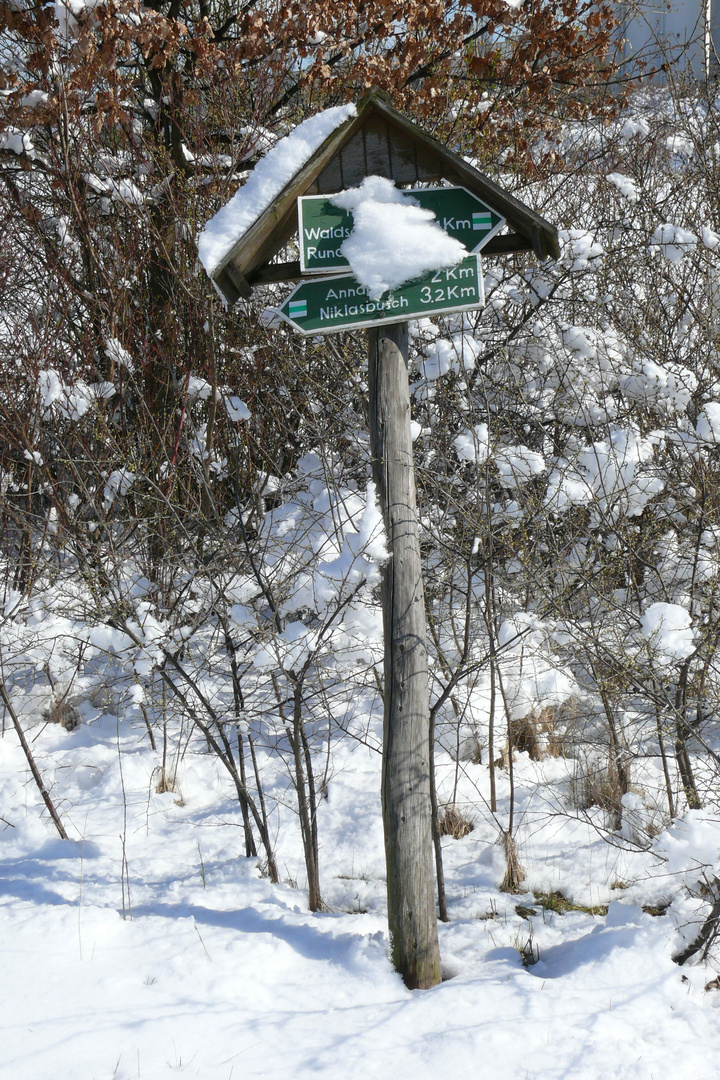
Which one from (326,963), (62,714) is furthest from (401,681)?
(62,714)

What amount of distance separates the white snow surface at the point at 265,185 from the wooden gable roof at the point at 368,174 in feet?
0.08

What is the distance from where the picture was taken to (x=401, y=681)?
2.67m

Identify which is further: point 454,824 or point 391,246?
point 454,824

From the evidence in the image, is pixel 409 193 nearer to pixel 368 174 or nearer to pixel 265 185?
pixel 368 174

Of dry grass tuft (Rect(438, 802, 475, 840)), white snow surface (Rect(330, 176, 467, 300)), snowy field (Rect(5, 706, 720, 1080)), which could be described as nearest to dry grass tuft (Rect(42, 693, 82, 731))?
snowy field (Rect(5, 706, 720, 1080))

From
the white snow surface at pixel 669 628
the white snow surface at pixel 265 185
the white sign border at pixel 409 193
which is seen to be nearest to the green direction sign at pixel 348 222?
the white sign border at pixel 409 193

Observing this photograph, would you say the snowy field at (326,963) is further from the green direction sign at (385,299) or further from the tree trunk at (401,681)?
the green direction sign at (385,299)

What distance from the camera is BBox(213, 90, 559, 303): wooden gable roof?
2432 mm

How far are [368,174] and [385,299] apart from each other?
1.52ft

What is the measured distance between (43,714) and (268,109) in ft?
15.5

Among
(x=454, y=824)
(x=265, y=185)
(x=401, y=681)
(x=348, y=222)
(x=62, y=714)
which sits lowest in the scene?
(x=454, y=824)

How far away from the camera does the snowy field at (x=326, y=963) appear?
2.25m

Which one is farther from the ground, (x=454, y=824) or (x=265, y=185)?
(x=265, y=185)

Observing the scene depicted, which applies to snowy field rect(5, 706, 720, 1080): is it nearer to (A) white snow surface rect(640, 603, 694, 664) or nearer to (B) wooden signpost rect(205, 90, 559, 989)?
(B) wooden signpost rect(205, 90, 559, 989)
